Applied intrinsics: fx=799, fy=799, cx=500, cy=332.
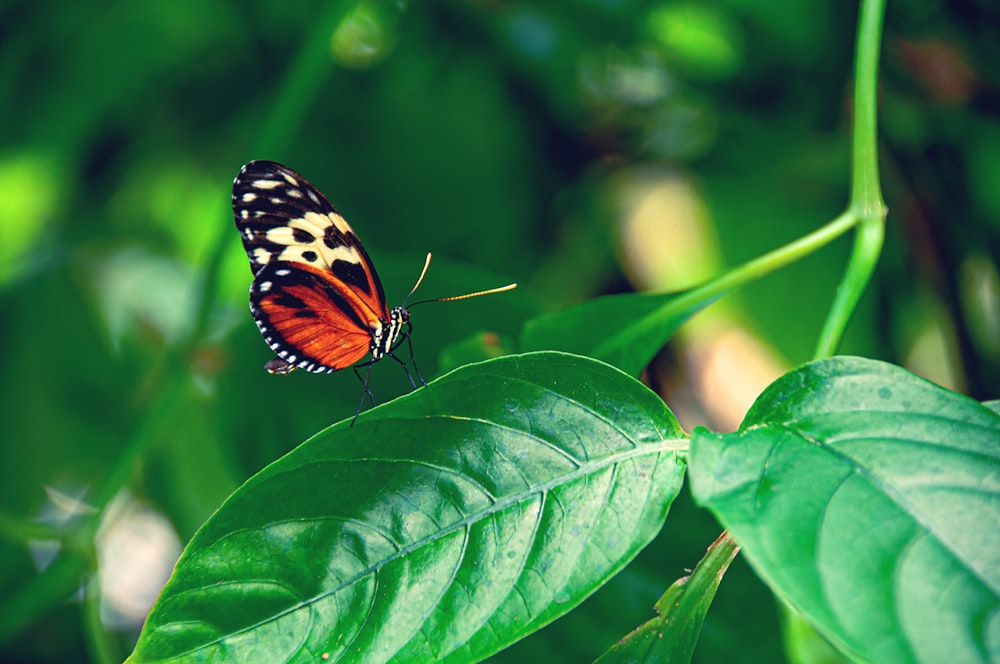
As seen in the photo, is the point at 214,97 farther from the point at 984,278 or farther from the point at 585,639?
the point at 984,278

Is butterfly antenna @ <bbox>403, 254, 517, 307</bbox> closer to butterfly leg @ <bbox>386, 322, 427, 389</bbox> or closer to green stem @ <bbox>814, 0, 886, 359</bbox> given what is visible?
butterfly leg @ <bbox>386, 322, 427, 389</bbox>

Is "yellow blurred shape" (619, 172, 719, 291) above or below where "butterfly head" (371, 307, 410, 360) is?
below

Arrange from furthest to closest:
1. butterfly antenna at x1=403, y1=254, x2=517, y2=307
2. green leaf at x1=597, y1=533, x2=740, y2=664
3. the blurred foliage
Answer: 1. the blurred foliage
2. butterfly antenna at x1=403, y1=254, x2=517, y2=307
3. green leaf at x1=597, y1=533, x2=740, y2=664

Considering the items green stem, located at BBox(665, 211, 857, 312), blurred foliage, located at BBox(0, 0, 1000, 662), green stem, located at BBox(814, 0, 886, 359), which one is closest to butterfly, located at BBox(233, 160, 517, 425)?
green stem, located at BBox(665, 211, 857, 312)

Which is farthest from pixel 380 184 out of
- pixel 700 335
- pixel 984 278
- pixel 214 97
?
pixel 984 278

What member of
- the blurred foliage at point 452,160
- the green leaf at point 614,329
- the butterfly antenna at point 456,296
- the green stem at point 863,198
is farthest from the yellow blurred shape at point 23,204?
the green stem at point 863,198

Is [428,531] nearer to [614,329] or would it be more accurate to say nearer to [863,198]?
[614,329]

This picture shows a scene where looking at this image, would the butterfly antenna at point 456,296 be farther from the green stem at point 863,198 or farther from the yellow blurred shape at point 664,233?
the yellow blurred shape at point 664,233
